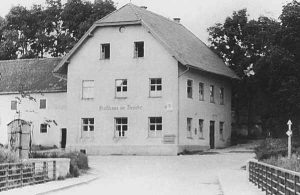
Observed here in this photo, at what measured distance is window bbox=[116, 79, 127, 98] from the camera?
43625 millimetres

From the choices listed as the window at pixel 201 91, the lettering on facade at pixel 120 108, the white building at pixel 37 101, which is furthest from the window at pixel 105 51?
the window at pixel 201 91

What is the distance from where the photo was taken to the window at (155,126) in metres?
42.1

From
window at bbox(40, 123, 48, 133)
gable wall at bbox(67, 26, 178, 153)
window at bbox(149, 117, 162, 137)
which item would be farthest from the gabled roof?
window at bbox(40, 123, 48, 133)

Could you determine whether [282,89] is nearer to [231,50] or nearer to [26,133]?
[231,50]

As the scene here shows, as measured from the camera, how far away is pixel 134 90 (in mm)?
43156

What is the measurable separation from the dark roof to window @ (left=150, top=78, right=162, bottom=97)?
9.84 meters

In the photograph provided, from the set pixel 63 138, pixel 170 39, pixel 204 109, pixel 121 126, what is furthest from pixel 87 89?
pixel 204 109

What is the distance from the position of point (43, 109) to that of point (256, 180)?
33795 mm

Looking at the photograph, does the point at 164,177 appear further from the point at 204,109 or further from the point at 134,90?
the point at 204,109

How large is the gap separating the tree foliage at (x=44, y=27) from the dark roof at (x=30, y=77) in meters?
6.85

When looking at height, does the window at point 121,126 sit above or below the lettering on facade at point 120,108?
below

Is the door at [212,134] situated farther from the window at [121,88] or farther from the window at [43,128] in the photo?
the window at [43,128]

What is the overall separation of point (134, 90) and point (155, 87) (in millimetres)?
1518

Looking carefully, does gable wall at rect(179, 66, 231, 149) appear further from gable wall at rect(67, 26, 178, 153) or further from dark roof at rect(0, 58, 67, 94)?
dark roof at rect(0, 58, 67, 94)
